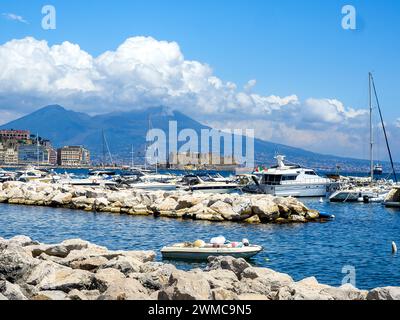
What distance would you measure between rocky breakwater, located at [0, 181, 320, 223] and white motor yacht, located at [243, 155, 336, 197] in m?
14.8

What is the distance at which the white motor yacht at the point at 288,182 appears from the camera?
54.2m

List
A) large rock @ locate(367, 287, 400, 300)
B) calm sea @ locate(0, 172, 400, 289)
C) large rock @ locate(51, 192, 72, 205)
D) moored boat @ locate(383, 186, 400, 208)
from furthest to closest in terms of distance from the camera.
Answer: moored boat @ locate(383, 186, 400, 208)
large rock @ locate(51, 192, 72, 205)
calm sea @ locate(0, 172, 400, 289)
large rock @ locate(367, 287, 400, 300)

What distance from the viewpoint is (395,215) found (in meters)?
42.2

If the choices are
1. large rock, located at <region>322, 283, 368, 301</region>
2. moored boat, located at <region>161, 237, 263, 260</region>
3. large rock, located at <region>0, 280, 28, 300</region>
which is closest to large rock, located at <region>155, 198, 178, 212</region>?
moored boat, located at <region>161, 237, 263, 260</region>

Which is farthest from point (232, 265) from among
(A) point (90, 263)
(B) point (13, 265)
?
(B) point (13, 265)

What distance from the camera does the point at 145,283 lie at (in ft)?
40.7

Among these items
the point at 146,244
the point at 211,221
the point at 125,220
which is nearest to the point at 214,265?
the point at 146,244

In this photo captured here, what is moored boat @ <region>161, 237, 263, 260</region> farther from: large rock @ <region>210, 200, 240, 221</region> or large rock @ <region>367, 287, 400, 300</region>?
large rock @ <region>210, 200, 240, 221</region>

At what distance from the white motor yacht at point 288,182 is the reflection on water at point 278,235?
1194 centimetres

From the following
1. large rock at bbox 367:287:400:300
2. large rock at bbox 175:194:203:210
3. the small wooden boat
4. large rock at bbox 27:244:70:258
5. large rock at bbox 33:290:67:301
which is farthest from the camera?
large rock at bbox 175:194:203:210

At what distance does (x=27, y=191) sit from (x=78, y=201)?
848 cm

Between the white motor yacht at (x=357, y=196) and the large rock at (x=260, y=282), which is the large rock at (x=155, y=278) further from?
the white motor yacht at (x=357, y=196)

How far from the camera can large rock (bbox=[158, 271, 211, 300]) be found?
9633mm
